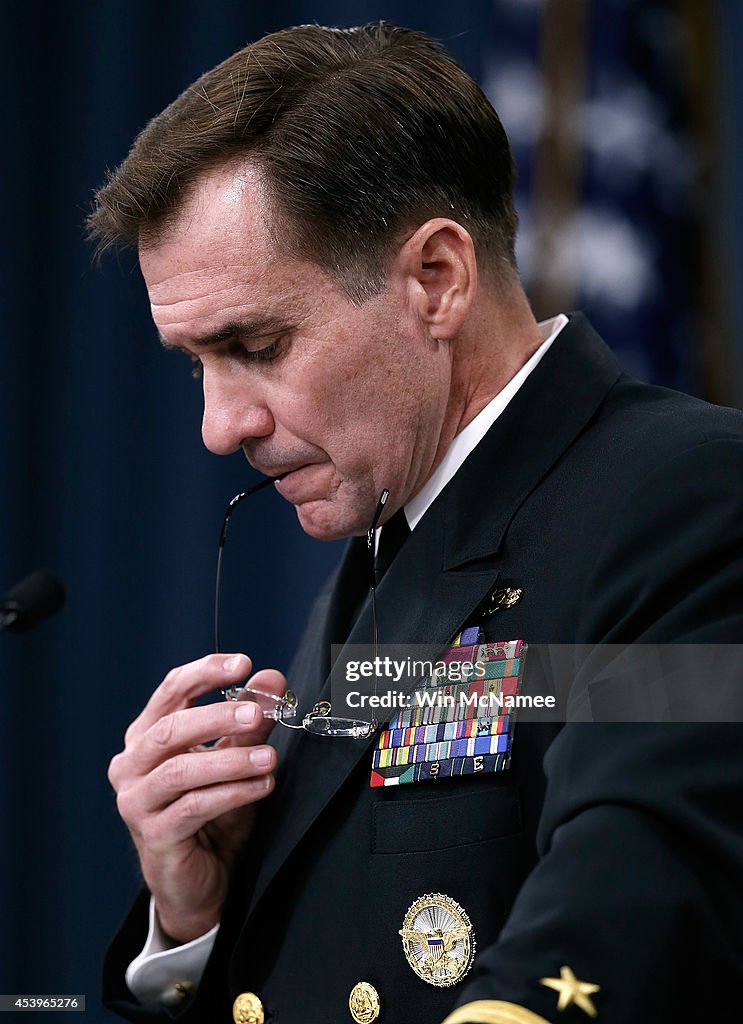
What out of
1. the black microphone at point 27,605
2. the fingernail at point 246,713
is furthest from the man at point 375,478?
the black microphone at point 27,605

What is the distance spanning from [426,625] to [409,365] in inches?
10.1

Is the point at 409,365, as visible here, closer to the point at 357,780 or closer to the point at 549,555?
the point at 549,555

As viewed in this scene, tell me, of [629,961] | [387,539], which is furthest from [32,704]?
[629,961]

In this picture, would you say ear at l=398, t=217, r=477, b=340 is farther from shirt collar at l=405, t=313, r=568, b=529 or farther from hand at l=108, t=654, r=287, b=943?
hand at l=108, t=654, r=287, b=943

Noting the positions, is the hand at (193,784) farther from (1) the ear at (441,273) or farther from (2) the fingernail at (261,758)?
(1) the ear at (441,273)

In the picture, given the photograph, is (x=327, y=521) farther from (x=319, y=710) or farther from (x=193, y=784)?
(x=193, y=784)

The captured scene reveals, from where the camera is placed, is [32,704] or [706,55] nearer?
[706,55]

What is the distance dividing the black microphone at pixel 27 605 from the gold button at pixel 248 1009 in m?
0.41

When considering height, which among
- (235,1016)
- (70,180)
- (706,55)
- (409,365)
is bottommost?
(235,1016)

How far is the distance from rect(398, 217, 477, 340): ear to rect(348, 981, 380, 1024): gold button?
0.61 meters

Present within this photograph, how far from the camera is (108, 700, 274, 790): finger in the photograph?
1243 millimetres

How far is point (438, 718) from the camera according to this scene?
3.71 ft

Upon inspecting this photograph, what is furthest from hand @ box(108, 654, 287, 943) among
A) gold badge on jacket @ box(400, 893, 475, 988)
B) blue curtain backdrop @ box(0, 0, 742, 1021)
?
blue curtain backdrop @ box(0, 0, 742, 1021)

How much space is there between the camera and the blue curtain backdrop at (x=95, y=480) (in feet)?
9.16
